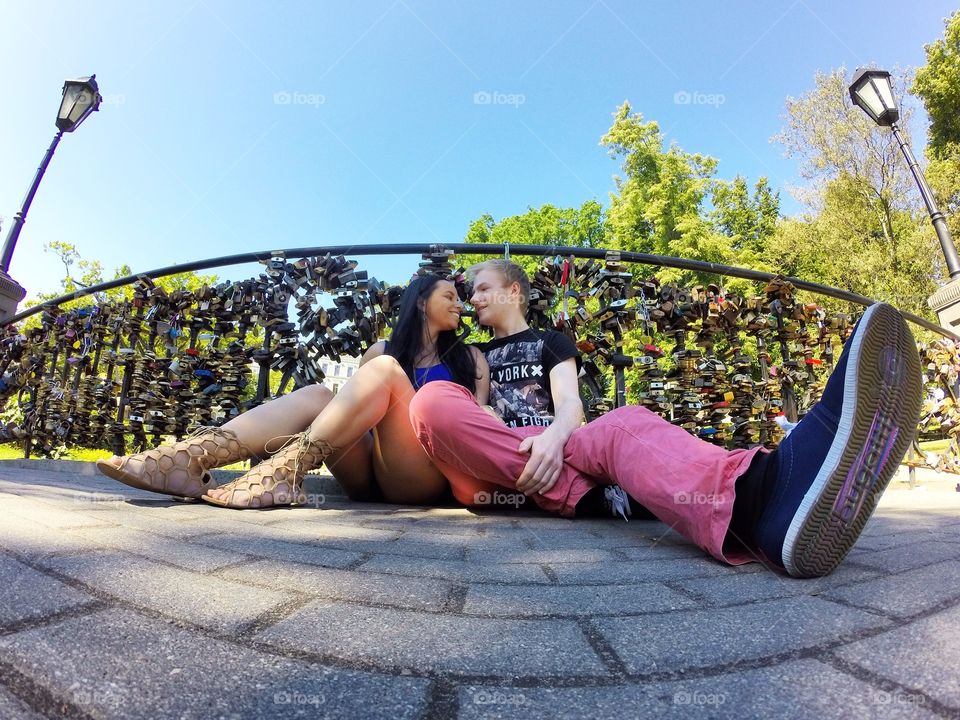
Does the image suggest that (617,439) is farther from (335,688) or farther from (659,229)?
(659,229)

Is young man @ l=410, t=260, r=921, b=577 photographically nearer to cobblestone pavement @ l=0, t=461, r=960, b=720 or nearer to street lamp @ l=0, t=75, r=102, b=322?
cobblestone pavement @ l=0, t=461, r=960, b=720

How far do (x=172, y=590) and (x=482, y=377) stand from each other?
1.75 m

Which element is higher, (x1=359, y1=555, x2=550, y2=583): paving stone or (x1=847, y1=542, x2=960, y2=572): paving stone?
(x1=847, y1=542, x2=960, y2=572): paving stone

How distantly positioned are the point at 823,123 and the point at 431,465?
18.8m

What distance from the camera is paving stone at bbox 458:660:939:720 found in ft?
1.60

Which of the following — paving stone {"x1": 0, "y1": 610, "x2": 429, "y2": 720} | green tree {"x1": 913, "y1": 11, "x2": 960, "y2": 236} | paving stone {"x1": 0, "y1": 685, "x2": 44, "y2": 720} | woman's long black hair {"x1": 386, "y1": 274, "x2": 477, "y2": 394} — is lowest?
paving stone {"x1": 0, "y1": 610, "x2": 429, "y2": 720}

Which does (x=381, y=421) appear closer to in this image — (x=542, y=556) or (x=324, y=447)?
(x=324, y=447)

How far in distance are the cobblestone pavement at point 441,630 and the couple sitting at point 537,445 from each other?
148 millimetres

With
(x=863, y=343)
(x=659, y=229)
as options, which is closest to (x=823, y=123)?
(x=659, y=229)

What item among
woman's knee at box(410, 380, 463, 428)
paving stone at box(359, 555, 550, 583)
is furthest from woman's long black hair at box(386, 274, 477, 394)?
paving stone at box(359, 555, 550, 583)

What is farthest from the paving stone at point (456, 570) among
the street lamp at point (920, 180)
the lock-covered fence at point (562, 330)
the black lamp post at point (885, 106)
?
the black lamp post at point (885, 106)

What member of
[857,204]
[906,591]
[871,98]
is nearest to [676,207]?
[857,204]

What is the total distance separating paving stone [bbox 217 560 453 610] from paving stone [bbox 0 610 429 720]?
249 millimetres

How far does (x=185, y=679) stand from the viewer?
505mm
